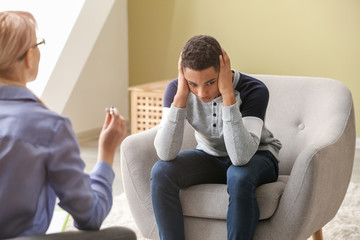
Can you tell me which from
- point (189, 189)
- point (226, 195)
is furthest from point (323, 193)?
point (189, 189)

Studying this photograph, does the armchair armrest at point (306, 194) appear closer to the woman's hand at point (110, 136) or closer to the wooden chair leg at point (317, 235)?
the wooden chair leg at point (317, 235)

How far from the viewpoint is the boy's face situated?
193 cm

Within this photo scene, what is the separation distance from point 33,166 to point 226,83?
98 cm

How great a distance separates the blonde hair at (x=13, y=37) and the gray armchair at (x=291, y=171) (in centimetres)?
102

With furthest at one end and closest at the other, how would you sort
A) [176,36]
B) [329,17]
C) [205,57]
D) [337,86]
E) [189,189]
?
[176,36] < [329,17] < [337,86] < [189,189] < [205,57]

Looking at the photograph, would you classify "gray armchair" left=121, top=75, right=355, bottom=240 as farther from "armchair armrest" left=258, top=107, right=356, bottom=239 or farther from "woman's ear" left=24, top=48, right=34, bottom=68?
"woman's ear" left=24, top=48, right=34, bottom=68

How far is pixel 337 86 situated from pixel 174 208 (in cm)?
85

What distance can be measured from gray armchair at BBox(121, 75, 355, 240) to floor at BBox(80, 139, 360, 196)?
3.57 ft

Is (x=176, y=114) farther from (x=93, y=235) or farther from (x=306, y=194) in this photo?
(x=93, y=235)

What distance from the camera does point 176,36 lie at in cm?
468

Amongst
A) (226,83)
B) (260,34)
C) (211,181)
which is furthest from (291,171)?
(260,34)

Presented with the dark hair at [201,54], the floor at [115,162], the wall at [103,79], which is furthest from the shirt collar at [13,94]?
the wall at [103,79]

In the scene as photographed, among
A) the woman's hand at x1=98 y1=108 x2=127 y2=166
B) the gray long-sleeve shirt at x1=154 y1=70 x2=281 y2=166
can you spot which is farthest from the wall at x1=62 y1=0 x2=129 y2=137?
the woman's hand at x1=98 y1=108 x2=127 y2=166

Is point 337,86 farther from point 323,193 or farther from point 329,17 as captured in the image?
point 329,17
